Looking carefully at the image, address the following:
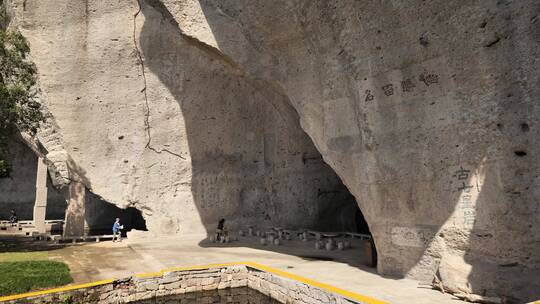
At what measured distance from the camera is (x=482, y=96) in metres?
7.87

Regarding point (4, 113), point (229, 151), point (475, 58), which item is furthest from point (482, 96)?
point (4, 113)

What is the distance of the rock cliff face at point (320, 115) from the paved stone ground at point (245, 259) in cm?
85

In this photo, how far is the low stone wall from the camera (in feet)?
26.7

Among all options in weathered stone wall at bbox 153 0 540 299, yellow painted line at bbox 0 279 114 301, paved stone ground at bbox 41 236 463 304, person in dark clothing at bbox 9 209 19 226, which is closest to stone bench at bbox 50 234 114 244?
paved stone ground at bbox 41 236 463 304

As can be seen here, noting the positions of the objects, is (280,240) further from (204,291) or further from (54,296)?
(54,296)

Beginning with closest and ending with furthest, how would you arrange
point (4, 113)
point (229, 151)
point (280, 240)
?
point (4, 113), point (280, 240), point (229, 151)

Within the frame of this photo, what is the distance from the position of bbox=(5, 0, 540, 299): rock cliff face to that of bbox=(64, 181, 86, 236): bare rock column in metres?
0.74

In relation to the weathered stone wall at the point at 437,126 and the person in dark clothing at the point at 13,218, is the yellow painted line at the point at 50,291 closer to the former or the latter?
the weathered stone wall at the point at 437,126

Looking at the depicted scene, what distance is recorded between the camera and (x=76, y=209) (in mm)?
18062

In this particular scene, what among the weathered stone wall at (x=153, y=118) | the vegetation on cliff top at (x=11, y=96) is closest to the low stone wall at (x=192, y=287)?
the vegetation on cliff top at (x=11, y=96)

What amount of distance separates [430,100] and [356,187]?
2.97m

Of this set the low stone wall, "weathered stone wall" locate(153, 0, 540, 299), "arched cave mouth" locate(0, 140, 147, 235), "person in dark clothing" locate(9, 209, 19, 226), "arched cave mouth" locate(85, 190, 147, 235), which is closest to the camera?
"weathered stone wall" locate(153, 0, 540, 299)

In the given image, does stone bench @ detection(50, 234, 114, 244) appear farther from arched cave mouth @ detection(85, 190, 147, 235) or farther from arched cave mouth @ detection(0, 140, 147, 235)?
arched cave mouth @ detection(0, 140, 147, 235)

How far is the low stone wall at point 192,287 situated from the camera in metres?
8.15
